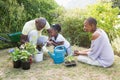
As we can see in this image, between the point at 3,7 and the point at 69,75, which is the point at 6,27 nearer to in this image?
the point at 3,7

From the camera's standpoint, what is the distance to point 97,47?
5.45 metres

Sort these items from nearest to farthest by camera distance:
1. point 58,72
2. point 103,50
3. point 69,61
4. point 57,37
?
1. point 58,72
2. point 103,50
3. point 69,61
4. point 57,37

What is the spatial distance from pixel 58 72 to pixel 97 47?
3.26 feet

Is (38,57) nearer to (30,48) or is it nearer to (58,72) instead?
(30,48)

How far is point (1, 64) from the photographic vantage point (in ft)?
18.9

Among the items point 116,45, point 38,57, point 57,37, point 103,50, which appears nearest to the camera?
point 103,50

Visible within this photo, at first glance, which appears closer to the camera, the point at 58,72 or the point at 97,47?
the point at 58,72

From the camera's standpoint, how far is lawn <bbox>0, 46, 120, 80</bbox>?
16.4 ft

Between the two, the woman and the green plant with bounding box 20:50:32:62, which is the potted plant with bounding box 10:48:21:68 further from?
the woman

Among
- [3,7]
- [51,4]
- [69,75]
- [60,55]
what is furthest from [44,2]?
[69,75]

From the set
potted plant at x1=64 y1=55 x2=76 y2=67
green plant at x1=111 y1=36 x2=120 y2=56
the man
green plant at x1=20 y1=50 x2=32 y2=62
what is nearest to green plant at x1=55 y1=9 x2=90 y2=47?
green plant at x1=111 y1=36 x2=120 y2=56

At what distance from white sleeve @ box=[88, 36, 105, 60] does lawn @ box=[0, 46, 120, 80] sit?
25 centimetres

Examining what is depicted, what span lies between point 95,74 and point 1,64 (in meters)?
2.13

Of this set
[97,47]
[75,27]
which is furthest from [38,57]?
[75,27]
